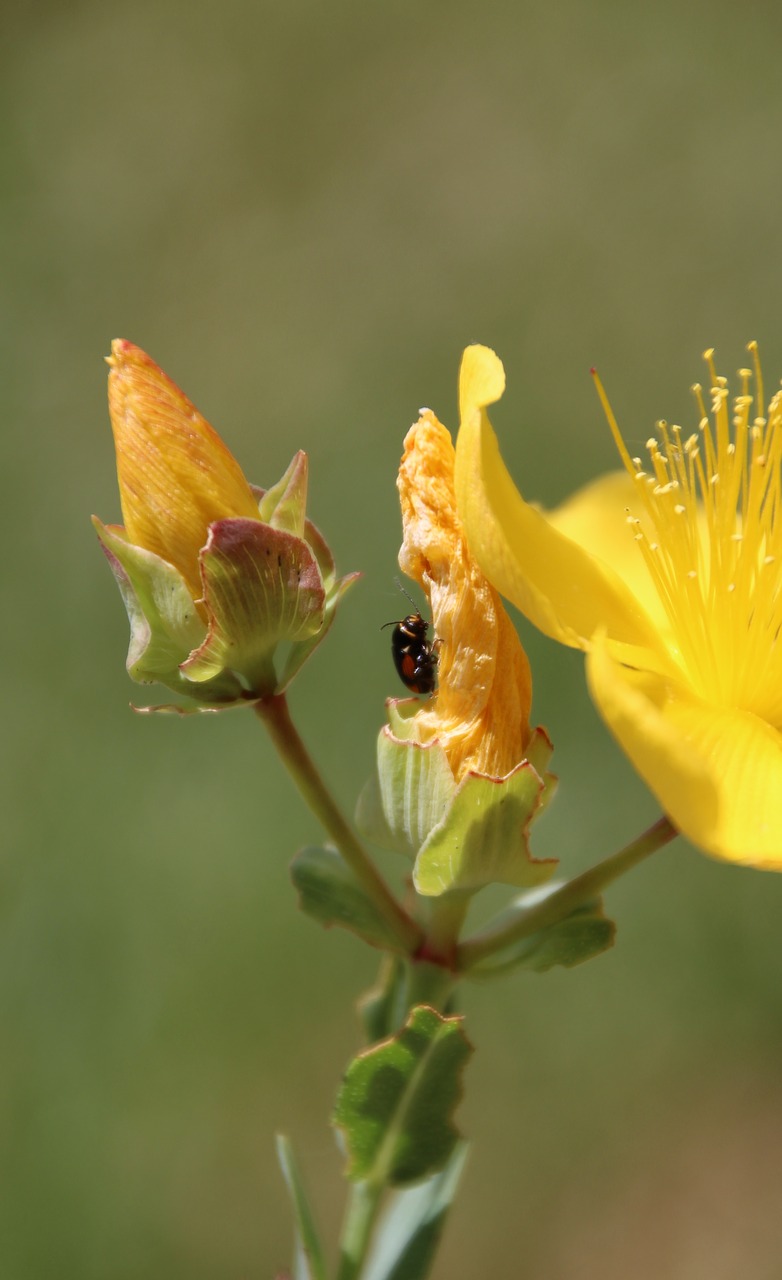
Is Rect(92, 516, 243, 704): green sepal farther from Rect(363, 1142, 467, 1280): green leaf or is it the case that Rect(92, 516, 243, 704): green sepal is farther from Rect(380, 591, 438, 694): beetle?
Rect(363, 1142, 467, 1280): green leaf

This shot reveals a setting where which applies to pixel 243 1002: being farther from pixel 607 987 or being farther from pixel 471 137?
pixel 471 137

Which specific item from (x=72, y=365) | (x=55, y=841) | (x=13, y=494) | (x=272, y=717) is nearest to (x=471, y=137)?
(x=72, y=365)

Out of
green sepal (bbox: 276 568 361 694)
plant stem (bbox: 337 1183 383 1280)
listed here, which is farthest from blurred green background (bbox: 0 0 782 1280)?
green sepal (bbox: 276 568 361 694)

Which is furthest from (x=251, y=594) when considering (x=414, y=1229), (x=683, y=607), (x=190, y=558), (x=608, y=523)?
(x=608, y=523)

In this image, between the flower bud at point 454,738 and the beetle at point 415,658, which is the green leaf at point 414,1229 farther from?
the beetle at point 415,658

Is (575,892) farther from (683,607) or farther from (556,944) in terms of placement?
(683,607)

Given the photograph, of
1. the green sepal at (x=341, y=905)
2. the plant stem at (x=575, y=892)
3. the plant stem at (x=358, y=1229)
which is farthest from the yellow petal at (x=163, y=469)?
the plant stem at (x=358, y=1229)
